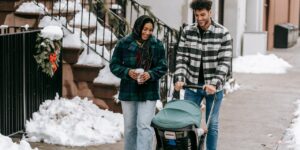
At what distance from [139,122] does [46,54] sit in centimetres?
234

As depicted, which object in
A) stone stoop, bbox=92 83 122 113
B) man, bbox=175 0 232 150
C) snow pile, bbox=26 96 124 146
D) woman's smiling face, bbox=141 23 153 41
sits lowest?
snow pile, bbox=26 96 124 146

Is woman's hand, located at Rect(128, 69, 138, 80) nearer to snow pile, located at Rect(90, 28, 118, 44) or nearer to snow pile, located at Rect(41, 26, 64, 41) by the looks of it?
snow pile, located at Rect(41, 26, 64, 41)

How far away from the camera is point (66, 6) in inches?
356

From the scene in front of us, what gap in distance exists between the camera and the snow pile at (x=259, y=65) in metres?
16.1

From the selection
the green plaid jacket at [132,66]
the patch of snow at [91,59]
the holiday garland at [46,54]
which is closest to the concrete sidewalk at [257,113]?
the holiday garland at [46,54]

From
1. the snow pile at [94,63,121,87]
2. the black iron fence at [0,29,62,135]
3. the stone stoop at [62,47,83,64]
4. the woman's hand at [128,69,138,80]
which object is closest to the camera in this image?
the woman's hand at [128,69,138,80]

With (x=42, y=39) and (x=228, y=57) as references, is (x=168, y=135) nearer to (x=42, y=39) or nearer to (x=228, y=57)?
(x=228, y=57)

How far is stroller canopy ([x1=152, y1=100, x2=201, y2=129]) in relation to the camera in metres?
4.72

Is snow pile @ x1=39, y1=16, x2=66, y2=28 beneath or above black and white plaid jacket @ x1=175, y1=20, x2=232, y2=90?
above

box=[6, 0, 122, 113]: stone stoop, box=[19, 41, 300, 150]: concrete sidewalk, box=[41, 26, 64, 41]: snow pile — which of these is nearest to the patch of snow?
box=[6, 0, 122, 113]: stone stoop

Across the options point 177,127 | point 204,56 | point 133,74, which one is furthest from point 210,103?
point 177,127

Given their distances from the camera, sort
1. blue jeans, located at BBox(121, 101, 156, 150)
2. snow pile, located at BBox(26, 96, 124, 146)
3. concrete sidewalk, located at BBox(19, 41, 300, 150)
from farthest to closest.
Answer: concrete sidewalk, located at BBox(19, 41, 300, 150), snow pile, located at BBox(26, 96, 124, 146), blue jeans, located at BBox(121, 101, 156, 150)

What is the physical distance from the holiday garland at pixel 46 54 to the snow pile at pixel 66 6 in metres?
1.06

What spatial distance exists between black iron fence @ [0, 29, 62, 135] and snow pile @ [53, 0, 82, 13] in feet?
3.97
